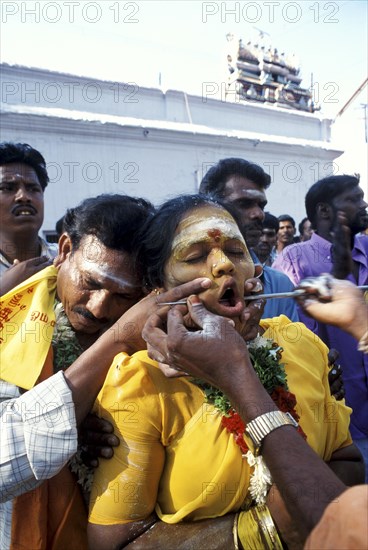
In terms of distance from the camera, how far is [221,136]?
44.8ft

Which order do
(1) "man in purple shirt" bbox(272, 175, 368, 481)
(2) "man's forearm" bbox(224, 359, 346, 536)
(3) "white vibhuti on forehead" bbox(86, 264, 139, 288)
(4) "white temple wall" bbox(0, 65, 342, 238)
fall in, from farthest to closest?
(4) "white temple wall" bbox(0, 65, 342, 238)
(1) "man in purple shirt" bbox(272, 175, 368, 481)
(3) "white vibhuti on forehead" bbox(86, 264, 139, 288)
(2) "man's forearm" bbox(224, 359, 346, 536)

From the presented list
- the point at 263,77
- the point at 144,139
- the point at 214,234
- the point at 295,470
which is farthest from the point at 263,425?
the point at 263,77

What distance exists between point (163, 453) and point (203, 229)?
0.76m

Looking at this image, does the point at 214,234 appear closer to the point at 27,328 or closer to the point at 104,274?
the point at 104,274

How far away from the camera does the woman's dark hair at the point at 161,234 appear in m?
1.93

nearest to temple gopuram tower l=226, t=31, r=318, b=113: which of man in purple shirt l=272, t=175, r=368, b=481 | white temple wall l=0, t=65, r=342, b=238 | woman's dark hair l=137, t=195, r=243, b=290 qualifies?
white temple wall l=0, t=65, r=342, b=238

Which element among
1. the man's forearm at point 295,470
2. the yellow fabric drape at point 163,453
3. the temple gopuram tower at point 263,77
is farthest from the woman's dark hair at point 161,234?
the temple gopuram tower at point 263,77

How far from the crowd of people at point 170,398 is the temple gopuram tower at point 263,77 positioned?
23.9m

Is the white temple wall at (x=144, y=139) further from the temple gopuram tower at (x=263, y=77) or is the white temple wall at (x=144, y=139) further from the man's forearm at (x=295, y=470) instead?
the temple gopuram tower at (x=263, y=77)

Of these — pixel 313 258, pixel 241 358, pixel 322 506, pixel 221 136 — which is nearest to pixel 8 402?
pixel 241 358

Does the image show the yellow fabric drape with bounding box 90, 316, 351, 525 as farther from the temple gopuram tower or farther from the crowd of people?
the temple gopuram tower

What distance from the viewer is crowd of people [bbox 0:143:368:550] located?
142 centimetres

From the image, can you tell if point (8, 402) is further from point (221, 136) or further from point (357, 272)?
point (221, 136)

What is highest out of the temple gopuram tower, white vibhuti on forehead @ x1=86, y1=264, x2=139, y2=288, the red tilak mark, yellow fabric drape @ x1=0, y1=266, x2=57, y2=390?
the temple gopuram tower
